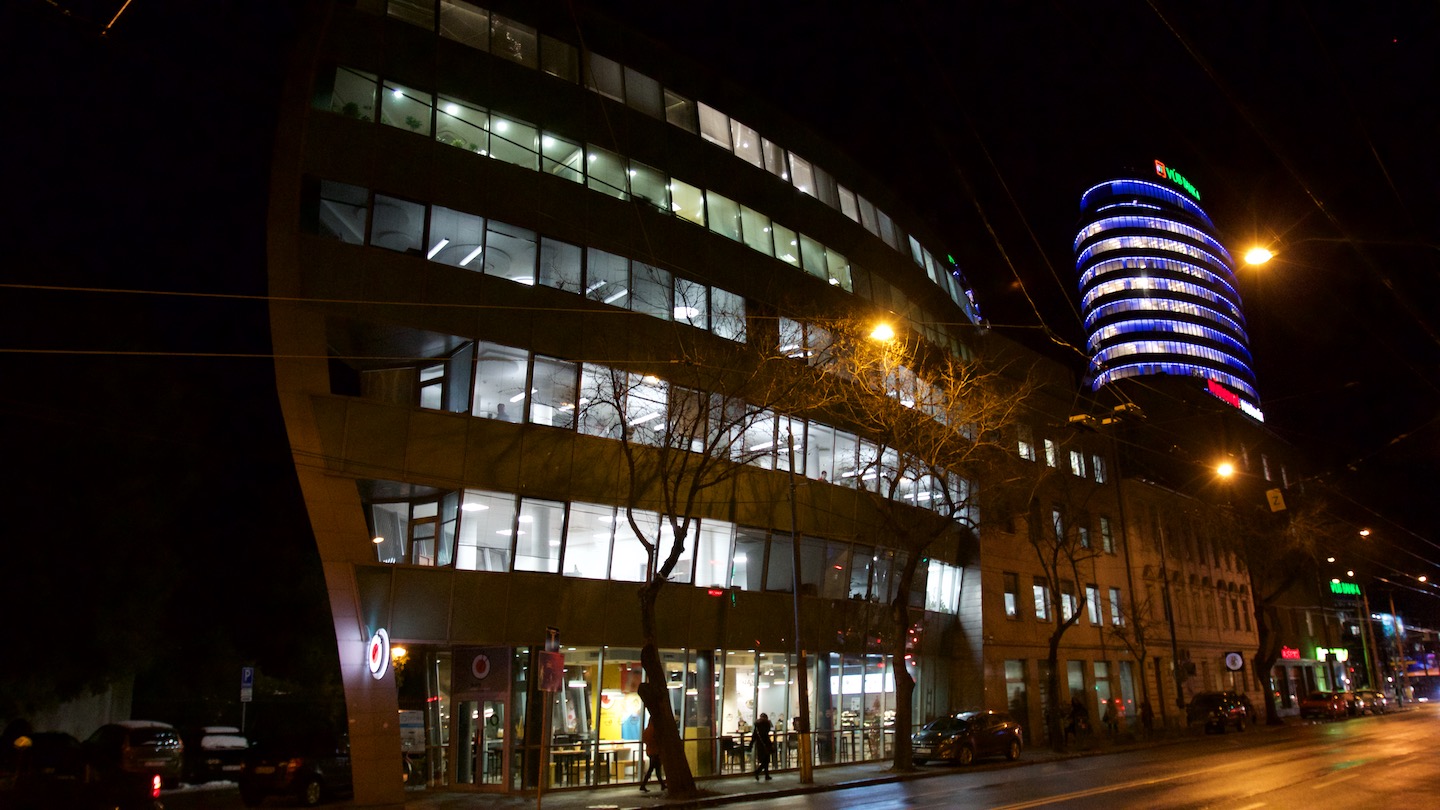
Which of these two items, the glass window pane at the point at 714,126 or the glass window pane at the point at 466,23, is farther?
the glass window pane at the point at 714,126

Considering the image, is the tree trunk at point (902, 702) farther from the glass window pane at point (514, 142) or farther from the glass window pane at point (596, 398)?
the glass window pane at point (514, 142)

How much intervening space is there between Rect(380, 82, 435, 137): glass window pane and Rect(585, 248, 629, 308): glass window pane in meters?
5.11

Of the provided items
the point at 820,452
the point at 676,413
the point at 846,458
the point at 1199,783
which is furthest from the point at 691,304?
the point at 1199,783

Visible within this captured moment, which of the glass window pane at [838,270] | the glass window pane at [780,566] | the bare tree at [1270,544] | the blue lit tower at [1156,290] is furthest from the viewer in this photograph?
the blue lit tower at [1156,290]

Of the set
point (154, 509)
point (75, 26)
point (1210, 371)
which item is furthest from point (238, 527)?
point (1210, 371)

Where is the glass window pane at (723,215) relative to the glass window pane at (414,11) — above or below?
below

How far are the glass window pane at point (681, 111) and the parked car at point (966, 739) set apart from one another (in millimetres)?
19761

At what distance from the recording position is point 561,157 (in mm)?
24359

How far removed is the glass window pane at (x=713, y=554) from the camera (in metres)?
25.6

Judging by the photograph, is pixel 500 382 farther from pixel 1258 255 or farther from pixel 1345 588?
pixel 1345 588

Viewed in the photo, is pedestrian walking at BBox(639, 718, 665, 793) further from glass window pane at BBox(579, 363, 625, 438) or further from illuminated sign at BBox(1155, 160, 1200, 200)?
illuminated sign at BBox(1155, 160, 1200, 200)

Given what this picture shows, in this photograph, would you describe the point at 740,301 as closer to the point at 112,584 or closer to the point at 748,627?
the point at 748,627

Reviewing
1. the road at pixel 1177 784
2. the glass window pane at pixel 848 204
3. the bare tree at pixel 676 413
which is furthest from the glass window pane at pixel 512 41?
the road at pixel 1177 784

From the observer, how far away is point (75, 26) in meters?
9.06
